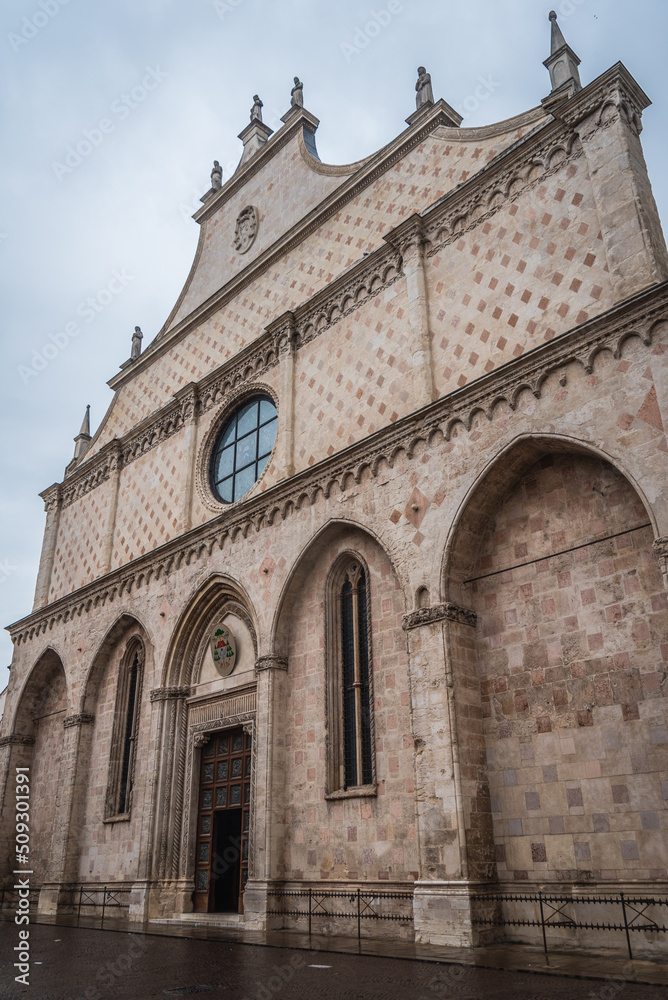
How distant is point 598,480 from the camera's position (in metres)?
10.7

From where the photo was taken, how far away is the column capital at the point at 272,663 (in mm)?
14141

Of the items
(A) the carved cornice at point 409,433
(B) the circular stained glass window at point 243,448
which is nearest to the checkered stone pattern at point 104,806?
(A) the carved cornice at point 409,433

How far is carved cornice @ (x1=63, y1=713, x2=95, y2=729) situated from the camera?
19062 mm

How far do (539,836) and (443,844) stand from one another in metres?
1.23

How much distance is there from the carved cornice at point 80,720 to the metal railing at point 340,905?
8.32 meters

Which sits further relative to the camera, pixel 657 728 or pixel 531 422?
pixel 531 422

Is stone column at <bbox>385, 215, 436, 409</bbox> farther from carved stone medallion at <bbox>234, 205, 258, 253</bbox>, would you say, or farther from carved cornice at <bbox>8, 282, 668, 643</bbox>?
carved stone medallion at <bbox>234, 205, 258, 253</bbox>

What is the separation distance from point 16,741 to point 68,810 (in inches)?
171

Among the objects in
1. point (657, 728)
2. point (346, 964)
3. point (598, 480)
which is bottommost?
point (346, 964)

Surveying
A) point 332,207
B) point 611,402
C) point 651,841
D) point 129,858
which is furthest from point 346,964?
point 332,207

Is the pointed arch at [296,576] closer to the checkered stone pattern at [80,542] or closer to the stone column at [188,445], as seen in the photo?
the stone column at [188,445]

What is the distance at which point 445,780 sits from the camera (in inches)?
411

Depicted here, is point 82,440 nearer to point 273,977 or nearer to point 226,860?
point 226,860

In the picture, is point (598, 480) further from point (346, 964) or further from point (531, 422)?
point (346, 964)
